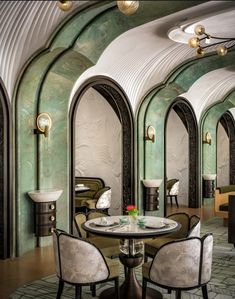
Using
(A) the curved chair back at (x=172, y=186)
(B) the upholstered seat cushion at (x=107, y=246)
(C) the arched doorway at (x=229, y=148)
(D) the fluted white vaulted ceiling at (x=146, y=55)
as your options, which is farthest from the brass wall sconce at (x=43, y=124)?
(C) the arched doorway at (x=229, y=148)

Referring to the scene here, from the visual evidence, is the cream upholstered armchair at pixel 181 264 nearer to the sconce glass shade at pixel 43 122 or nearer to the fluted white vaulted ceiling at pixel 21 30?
the fluted white vaulted ceiling at pixel 21 30

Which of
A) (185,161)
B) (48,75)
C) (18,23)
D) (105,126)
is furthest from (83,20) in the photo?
(185,161)

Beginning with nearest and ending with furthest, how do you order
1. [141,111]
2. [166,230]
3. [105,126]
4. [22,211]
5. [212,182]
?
[166,230] → [22,211] → [141,111] → [105,126] → [212,182]

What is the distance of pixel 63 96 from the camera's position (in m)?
6.84

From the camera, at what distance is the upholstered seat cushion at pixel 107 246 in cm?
472

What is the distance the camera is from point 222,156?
46.8ft

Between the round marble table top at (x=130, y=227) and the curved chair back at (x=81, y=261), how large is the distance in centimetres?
32

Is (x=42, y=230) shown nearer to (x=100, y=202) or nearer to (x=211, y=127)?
(x=100, y=202)

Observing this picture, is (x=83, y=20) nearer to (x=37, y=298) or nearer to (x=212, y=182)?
(x=37, y=298)

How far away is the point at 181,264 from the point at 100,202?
5.21 metres

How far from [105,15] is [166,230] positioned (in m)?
2.86

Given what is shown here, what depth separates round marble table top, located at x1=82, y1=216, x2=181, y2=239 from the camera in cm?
392

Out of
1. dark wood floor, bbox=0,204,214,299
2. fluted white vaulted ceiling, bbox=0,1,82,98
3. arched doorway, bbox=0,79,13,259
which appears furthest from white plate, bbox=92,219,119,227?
fluted white vaulted ceiling, bbox=0,1,82,98

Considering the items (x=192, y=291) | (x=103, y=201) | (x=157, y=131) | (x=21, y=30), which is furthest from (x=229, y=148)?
(x=21, y=30)
